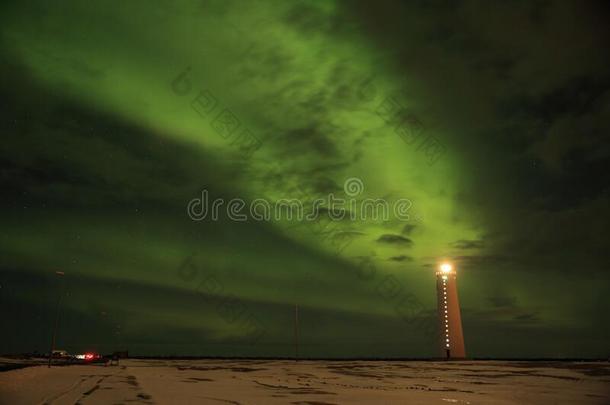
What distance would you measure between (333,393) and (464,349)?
133501 millimetres

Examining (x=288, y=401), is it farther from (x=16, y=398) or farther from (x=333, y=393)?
(x=16, y=398)

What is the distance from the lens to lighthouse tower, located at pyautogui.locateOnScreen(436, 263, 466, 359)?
145 metres

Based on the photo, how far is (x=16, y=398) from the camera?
23.6 m

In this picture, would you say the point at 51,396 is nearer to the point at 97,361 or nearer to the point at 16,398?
the point at 16,398

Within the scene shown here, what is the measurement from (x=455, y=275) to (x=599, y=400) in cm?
13364

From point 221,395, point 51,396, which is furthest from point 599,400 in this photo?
point 51,396

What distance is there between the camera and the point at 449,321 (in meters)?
147

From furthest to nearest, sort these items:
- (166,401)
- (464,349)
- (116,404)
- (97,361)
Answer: (464,349) → (97,361) → (166,401) → (116,404)

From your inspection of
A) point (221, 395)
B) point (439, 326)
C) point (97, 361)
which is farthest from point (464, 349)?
point (221, 395)

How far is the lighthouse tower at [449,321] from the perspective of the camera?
14512cm

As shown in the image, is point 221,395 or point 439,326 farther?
point 439,326

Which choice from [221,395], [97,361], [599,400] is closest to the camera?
[599,400]

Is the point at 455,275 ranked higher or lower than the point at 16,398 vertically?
higher

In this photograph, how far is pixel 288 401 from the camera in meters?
24.7
